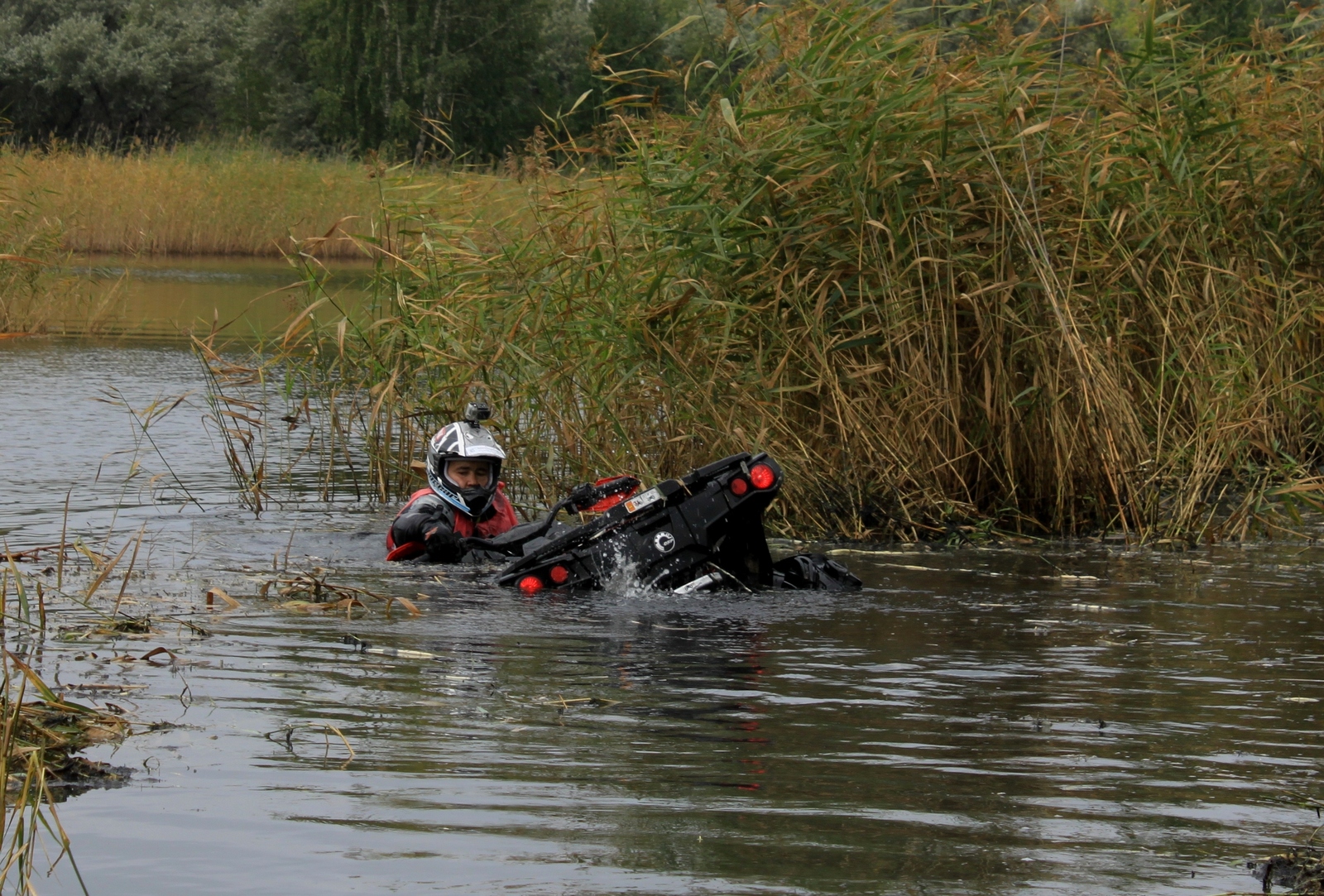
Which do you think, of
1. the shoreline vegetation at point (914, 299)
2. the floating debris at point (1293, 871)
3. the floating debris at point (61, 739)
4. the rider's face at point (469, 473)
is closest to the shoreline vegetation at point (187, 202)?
the shoreline vegetation at point (914, 299)

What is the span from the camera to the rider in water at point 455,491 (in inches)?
351

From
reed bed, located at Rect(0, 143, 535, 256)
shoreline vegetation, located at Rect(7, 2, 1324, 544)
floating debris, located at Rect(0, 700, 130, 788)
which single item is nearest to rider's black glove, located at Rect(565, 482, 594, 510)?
shoreline vegetation, located at Rect(7, 2, 1324, 544)

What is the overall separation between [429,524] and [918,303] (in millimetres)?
3303

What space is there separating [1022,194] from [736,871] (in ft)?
22.9

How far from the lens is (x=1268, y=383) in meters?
11.2

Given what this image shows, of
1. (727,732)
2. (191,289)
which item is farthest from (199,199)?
(727,732)

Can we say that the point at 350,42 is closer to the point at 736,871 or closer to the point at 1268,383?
the point at 1268,383

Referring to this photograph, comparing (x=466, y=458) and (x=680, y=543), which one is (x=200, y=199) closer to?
(x=466, y=458)

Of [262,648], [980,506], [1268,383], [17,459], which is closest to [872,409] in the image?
[980,506]

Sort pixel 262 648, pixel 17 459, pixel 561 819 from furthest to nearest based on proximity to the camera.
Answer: pixel 17 459 → pixel 262 648 → pixel 561 819

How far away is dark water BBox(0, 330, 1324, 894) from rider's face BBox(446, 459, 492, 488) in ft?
1.65

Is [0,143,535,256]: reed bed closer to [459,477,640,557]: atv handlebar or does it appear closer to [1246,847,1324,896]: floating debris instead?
[459,477,640,557]: atv handlebar

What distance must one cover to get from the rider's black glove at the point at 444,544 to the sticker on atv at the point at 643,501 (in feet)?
4.31

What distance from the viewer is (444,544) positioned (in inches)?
345
